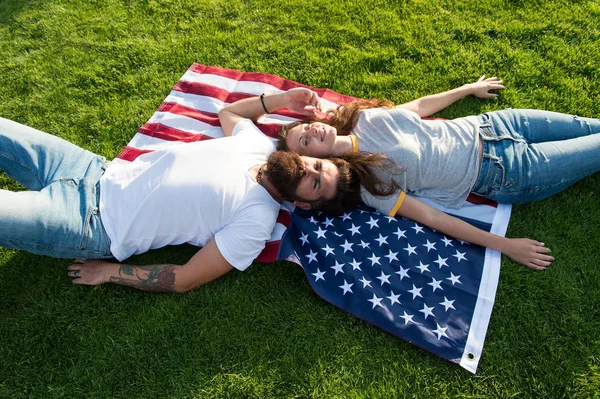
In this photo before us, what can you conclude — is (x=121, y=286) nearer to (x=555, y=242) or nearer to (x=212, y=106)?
(x=212, y=106)

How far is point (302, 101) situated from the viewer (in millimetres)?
4609

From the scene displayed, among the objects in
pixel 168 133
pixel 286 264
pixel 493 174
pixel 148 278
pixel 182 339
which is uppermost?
pixel 493 174

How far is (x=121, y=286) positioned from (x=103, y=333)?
1.41ft

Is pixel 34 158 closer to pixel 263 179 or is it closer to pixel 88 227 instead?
pixel 88 227

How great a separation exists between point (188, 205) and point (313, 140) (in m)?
1.30

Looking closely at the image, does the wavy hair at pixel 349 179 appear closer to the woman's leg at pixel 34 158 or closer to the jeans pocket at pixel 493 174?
the jeans pocket at pixel 493 174

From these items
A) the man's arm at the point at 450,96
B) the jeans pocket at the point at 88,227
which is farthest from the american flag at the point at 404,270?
the jeans pocket at the point at 88,227

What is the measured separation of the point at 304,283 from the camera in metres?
3.81

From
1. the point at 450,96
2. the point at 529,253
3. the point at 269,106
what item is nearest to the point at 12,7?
the point at 269,106

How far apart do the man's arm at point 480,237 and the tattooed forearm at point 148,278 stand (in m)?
2.20

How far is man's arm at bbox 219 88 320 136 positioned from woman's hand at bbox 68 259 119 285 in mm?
1828

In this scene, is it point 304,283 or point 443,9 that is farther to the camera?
point 443,9

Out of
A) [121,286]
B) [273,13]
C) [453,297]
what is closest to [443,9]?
[273,13]

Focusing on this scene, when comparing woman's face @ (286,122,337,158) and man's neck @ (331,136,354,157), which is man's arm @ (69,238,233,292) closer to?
woman's face @ (286,122,337,158)
